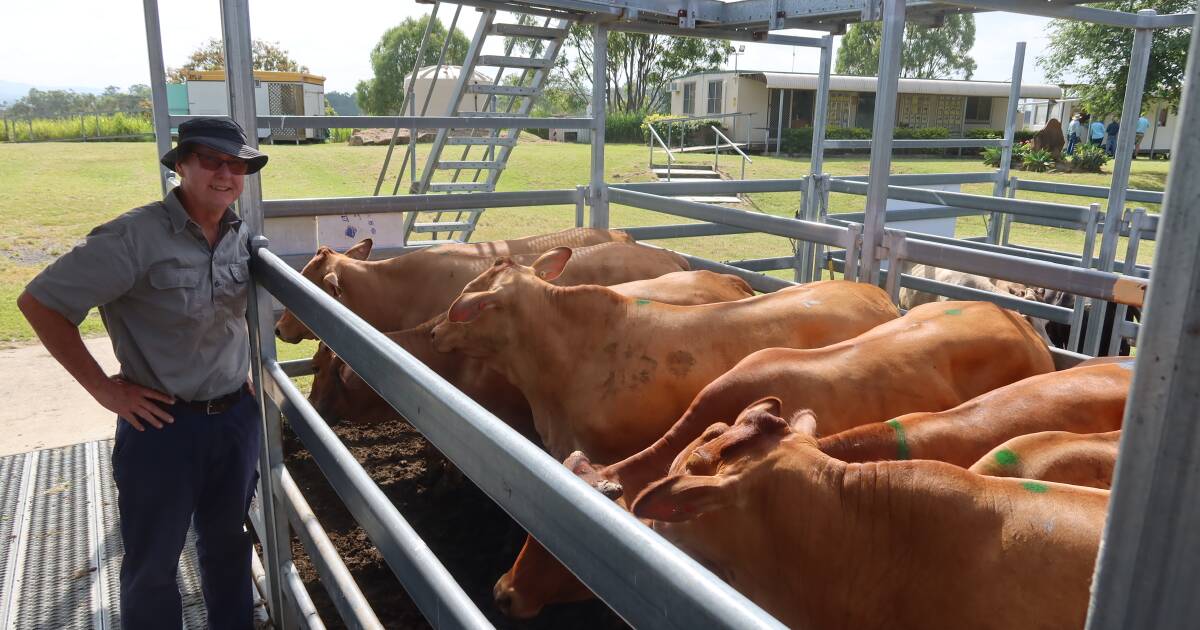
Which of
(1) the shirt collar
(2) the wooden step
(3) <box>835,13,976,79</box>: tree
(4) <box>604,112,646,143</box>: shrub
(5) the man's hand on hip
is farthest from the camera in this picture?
(3) <box>835,13,976,79</box>: tree

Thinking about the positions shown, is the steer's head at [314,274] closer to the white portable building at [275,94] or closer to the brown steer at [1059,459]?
the brown steer at [1059,459]

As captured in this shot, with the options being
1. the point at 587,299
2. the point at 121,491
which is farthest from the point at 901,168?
the point at 121,491

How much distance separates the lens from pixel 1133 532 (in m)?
0.70

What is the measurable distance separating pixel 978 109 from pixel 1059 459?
47281mm

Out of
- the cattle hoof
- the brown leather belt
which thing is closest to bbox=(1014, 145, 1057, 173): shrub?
the cattle hoof

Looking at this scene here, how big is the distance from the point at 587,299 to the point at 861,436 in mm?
1556

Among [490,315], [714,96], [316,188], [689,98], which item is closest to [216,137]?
[490,315]

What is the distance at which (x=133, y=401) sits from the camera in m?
2.74

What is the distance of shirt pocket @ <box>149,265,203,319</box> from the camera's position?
2.75 m

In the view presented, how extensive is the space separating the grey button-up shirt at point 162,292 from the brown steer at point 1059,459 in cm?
247

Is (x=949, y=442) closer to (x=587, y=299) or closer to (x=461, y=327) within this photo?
(x=587, y=299)

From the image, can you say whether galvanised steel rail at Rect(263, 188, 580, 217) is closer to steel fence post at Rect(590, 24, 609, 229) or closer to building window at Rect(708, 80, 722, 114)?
steel fence post at Rect(590, 24, 609, 229)

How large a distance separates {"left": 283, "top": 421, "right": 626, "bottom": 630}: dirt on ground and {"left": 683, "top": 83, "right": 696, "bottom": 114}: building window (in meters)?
42.7

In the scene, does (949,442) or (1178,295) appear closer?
(1178,295)
